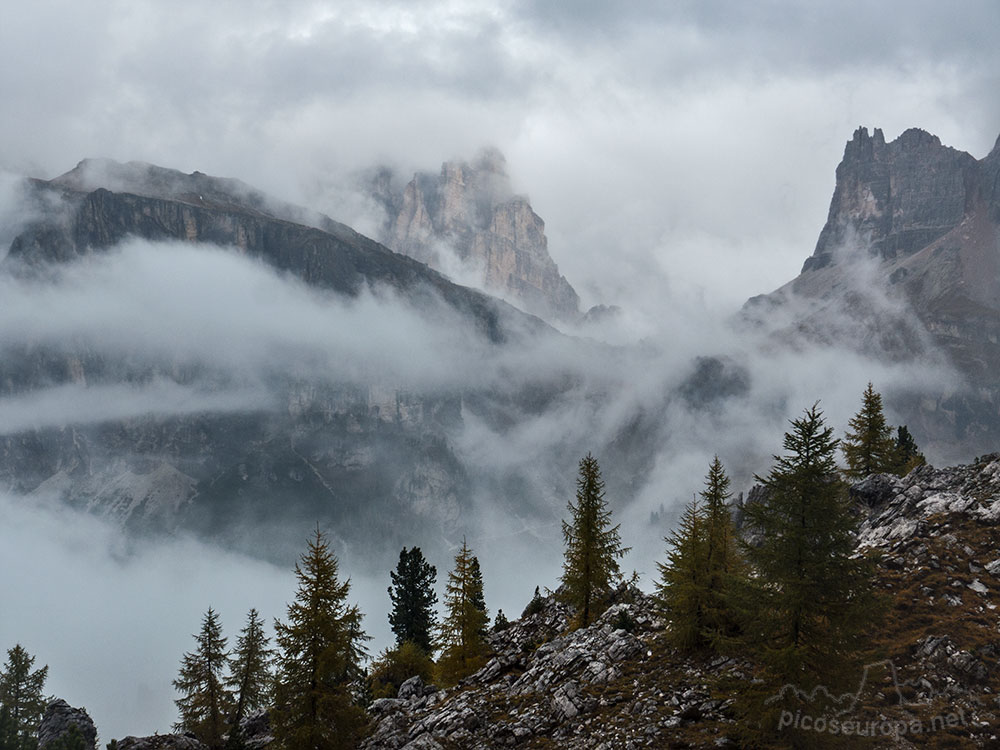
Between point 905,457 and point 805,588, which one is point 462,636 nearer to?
point 805,588

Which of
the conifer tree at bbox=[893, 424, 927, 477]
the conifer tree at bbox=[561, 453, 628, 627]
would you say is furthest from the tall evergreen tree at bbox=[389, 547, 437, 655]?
the conifer tree at bbox=[893, 424, 927, 477]

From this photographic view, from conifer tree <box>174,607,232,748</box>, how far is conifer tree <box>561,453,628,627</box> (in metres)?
27.7

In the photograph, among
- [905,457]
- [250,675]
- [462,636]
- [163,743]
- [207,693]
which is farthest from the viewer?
[905,457]

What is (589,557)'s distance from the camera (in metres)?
46.3

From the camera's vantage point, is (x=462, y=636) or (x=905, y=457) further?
(x=905, y=457)

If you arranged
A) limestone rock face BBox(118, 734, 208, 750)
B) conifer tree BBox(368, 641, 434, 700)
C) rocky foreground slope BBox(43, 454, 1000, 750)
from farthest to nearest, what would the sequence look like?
conifer tree BBox(368, 641, 434, 700) → limestone rock face BBox(118, 734, 208, 750) → rocky foreground slope BBox(43, 454, 1000, 750)

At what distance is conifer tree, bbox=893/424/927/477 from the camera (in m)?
67.7

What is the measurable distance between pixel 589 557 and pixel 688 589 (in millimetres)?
12008

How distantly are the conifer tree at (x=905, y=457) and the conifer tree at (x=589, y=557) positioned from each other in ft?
Answer: 106

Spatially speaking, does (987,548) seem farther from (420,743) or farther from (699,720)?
(420,743)

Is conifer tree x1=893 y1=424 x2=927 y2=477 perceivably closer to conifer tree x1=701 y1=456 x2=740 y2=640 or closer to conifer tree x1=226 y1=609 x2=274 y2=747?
conifer tree x1=701 y1=456 x2=740 y2=640

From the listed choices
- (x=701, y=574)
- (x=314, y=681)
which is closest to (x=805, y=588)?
(x=701, y=574)

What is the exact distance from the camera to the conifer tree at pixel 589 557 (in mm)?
46094

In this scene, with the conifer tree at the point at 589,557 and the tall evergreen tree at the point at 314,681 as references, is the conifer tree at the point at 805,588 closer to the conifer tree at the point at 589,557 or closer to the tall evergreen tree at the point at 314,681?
the conifer tree at the point at 589,557
